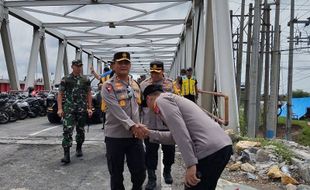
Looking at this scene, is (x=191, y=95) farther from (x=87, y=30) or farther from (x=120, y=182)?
(x=87, y=30)

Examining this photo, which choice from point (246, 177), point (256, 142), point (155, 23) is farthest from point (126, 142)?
point (155, 23)

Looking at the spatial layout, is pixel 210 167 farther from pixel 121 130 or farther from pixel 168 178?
pixel 168 178

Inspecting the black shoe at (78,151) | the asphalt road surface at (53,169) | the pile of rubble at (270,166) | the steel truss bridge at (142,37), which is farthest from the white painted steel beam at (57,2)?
the pile of rubble at (270,166)

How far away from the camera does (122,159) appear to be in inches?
153

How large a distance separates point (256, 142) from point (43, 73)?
17.8m

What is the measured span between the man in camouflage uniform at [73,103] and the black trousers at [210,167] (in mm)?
3714

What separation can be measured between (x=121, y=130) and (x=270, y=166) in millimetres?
2945

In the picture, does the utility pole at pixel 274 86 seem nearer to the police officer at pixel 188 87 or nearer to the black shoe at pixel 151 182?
the police officer at pixel 188 87

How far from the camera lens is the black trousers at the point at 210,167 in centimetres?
273

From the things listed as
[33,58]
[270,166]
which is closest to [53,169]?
[270,166]

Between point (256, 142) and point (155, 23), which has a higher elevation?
point (155, 23)

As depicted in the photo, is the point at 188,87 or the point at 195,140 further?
the point at 188,87

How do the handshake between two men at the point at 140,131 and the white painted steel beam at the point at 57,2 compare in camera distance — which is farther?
the white painted steel beam at the point at 57,2

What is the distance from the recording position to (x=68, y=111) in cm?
613
